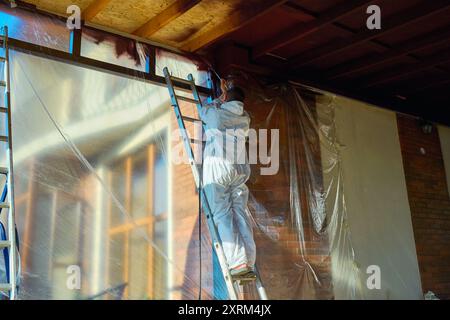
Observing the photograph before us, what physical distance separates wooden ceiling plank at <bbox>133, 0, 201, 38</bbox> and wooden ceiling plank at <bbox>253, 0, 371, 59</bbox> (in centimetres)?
77

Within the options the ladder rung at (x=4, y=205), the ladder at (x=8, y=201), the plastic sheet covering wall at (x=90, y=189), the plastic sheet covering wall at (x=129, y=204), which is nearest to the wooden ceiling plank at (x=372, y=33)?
the plastic sheet covering wall at (x=129, y=204)

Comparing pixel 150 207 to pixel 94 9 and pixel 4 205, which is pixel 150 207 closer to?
pixel 4 205

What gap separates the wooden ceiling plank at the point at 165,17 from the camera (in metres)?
2.82

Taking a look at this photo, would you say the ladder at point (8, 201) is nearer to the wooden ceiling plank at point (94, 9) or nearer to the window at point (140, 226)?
the window at point (140, 226)

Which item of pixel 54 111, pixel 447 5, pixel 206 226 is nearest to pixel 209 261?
pixel 206 226

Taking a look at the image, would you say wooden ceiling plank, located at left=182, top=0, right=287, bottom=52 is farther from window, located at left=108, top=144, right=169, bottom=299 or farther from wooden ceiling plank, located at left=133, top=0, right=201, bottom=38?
window, located at left=108, top=144, right=169, bottom=299

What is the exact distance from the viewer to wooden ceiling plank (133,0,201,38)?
9.26 ft

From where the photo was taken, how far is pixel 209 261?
290cm

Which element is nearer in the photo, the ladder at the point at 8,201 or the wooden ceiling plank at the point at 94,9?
the ladder at the point at 8,201

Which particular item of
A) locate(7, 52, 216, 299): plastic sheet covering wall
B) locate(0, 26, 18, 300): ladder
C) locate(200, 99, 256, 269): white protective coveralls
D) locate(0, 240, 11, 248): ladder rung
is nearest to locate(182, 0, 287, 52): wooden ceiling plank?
locate(200, 99, 256, 269): white protective coveralls

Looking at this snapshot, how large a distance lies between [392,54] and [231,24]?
53.0 inches

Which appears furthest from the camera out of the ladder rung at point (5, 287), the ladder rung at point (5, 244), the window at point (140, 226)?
the window at point (140, 226)

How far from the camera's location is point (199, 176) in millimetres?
2734

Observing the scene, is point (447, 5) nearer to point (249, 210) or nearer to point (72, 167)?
point (249, 210)
